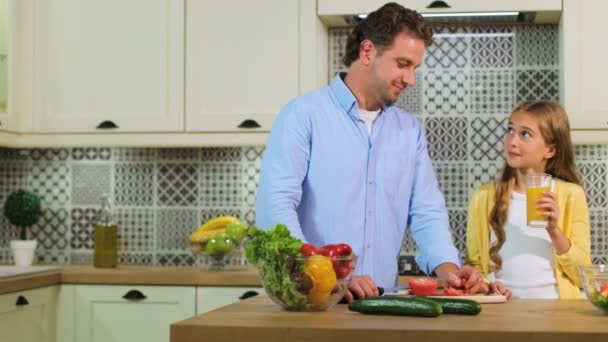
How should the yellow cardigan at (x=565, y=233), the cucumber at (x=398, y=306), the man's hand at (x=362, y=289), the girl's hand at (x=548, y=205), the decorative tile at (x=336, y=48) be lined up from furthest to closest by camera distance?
the decorative tile at (x=336, y=48) < the yellow cardigan at (x=565, y=233) < the girl's hand at (x=548, y=205) < the man's hand at (x=362, y=289) < the cucumber at (x=398, y=306)

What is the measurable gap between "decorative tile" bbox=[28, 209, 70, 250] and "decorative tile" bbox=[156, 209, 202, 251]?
422mm

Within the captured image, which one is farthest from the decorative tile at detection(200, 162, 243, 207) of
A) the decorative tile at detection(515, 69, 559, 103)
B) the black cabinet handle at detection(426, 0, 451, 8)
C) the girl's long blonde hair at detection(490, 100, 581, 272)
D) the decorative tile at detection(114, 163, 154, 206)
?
the girl's long blonde hair at detection(490, 100, 581, 272)

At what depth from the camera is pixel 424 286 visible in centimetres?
233

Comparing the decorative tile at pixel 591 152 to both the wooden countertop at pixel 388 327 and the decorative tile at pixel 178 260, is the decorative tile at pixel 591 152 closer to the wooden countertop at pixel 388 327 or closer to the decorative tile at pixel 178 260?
the decorative tile at pixel 178 260

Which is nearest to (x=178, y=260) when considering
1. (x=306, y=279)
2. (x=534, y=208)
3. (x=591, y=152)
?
(x=591, y=152)

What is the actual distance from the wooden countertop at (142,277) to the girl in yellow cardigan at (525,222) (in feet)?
2.93

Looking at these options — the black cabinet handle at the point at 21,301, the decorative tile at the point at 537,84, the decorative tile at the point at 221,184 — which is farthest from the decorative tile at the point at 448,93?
the black cabinet handle at the point at 21,301

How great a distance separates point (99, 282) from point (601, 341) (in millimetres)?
2361

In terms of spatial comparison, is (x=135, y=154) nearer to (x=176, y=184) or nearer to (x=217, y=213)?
(x=176, y=184)

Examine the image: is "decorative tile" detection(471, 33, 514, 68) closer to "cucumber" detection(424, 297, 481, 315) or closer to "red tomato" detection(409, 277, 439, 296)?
"red tomato" detection(409, 277, 439, 296)

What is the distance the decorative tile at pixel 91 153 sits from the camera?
14.1 feet

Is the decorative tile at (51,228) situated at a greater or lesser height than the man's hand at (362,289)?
greater

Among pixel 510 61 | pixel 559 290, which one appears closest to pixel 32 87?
pixel 510 61

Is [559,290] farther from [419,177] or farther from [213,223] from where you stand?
[213,223]
